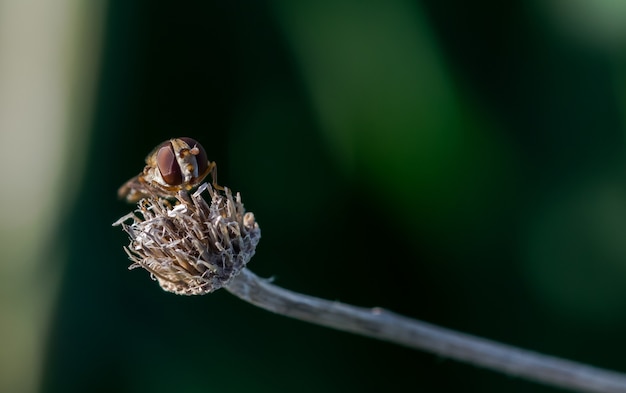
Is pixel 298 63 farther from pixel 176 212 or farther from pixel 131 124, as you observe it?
pixel 176 212

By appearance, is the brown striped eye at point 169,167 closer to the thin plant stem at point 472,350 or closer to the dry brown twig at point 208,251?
the dry brown twig at point 208,251

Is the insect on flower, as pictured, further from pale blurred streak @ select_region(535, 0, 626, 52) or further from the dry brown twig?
pale blurred streak @ select_region(535, 0, 626, 52)

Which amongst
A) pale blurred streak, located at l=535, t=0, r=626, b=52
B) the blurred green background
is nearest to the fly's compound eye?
the blurred green background

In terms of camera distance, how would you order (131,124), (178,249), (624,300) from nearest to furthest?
(178,249)
(131,124)
(624,300)

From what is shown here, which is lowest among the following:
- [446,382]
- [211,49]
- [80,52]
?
[446,382]

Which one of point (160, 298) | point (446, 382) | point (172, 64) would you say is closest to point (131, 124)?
point (172, 64)

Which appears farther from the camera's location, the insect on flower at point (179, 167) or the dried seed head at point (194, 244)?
the insect on flower at point (179, 167)

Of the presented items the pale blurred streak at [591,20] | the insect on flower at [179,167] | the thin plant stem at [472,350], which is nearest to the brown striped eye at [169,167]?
the insect on flower at [179,167]
